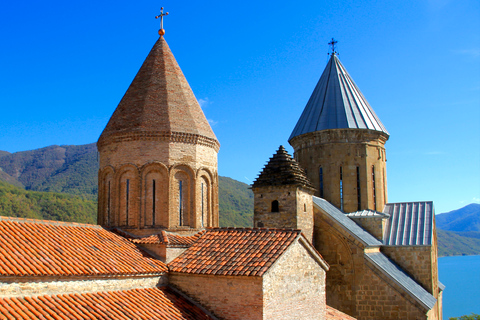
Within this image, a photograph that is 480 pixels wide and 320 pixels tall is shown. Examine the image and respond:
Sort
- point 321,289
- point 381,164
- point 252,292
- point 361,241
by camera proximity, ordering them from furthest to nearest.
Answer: point 381,164 < point 361,241 < point 321,289 < point 252,292

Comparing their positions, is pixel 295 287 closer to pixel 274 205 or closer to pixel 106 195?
pixel 274 205

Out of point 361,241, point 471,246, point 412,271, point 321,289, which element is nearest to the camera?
point 321,289

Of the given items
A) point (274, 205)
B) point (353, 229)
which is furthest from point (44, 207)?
point (353, 229)

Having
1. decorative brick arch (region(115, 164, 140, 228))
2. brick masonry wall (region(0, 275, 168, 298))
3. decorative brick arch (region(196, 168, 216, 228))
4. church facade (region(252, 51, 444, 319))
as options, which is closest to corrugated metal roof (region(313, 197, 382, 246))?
church facade (region(252, 51, 444, 319))

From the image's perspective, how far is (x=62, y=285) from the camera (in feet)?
29.7

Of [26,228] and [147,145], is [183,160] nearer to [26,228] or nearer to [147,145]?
[147,145]

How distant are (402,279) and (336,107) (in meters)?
8.84

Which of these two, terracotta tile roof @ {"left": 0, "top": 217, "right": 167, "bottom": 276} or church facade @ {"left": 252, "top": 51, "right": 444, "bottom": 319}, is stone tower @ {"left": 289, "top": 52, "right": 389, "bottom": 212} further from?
terracotta tile roof @ {"left": 0, "top": 217, "right": 167, "bottom": 276}

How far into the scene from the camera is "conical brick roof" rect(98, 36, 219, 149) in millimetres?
13453

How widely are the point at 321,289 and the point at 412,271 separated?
6.79 m

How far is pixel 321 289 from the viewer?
12172 mm

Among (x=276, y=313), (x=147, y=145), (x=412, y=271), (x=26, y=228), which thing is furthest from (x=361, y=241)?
(x=26, y=228)

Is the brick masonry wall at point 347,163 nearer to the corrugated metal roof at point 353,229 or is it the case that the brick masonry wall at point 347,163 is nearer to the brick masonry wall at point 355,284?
the corrugated metal roof at point 353,229

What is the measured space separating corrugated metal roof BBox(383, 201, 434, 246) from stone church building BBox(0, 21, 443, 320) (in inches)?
3.0
